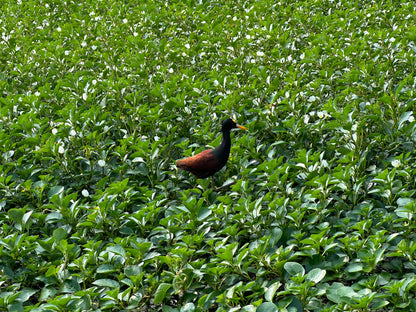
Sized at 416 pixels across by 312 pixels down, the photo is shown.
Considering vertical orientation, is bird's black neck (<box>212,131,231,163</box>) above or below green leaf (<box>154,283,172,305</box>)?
above

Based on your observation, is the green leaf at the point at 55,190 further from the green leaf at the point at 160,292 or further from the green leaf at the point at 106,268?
the green leaf at the point at 160,292

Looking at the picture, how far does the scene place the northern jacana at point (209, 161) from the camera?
406cm

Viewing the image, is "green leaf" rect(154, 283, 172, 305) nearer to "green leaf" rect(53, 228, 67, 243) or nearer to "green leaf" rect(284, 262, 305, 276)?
"green leaf" rect(284, 262, 305, 276)

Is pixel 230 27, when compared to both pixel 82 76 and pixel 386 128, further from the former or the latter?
pixel 386 128

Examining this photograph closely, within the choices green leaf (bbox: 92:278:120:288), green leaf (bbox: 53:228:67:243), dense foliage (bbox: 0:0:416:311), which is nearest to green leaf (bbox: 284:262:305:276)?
dense foliage (bbox: 0:0:416:311)

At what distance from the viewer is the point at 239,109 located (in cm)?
493

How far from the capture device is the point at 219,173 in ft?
14.4

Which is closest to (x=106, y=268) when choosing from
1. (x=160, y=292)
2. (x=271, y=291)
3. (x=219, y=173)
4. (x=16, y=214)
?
(x=160, y=292)

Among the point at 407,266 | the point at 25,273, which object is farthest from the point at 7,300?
the point at 407,266

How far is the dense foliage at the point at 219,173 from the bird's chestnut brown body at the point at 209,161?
0.39 feet

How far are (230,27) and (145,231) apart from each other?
4393 millimetres

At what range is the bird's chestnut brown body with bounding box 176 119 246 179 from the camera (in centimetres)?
406

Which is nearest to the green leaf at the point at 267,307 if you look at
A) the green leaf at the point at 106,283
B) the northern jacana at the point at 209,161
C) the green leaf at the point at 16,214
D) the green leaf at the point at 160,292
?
the green leaf at the point at 160,292

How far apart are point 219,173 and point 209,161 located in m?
0.37
